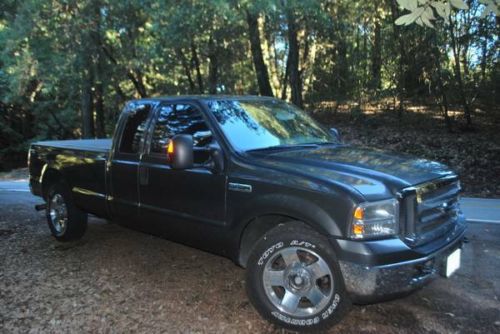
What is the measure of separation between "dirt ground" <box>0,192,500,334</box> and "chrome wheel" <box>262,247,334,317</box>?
26 centimetres

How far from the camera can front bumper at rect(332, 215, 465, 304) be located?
3400 mm

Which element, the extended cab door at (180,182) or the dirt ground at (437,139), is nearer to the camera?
the extended cab door at (180,182)

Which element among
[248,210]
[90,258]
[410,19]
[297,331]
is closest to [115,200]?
[90,258]

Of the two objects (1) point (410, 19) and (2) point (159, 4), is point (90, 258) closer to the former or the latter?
(1) point (410, 19)

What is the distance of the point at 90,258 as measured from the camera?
18.8 feet

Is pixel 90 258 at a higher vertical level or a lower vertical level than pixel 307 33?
lower

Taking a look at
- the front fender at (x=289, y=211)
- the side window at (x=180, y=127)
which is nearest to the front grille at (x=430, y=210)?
the front fender at (x=289, y=211)

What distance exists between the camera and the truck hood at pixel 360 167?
358cm

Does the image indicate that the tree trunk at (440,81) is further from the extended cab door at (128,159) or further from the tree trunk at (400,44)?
the extended cab door at (128,159)

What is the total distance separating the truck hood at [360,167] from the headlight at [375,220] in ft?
0.23

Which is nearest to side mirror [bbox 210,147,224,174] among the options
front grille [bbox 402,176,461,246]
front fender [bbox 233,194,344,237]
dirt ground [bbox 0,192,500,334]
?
front fender [bbox 233,194,344,237]

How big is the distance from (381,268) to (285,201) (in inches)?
33.8

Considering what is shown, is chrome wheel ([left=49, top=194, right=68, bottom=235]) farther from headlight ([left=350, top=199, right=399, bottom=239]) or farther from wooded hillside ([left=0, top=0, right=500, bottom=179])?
wooded hillside ([left=0, top=0, right=500, bottom=179])

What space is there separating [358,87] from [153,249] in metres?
11.1
